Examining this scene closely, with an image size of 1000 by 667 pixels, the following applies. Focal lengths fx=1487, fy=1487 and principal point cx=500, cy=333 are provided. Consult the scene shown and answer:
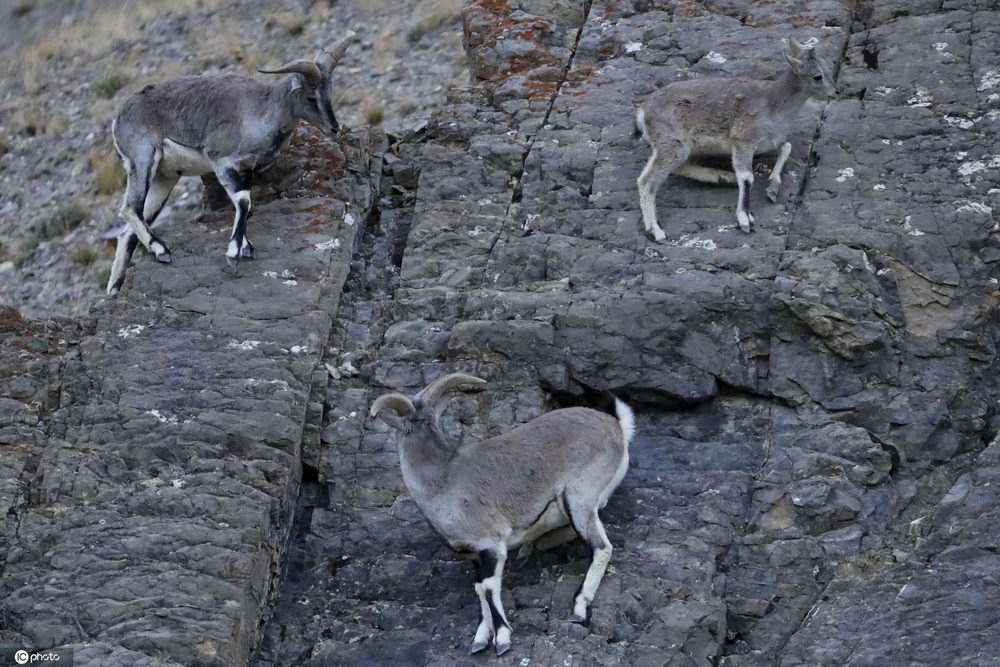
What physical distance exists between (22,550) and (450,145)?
6.07 m

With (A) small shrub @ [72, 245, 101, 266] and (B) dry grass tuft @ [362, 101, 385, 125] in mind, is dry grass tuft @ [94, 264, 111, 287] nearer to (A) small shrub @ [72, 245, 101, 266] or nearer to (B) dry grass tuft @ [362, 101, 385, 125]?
(A) small shrub @ [72, 245, 101, 266]

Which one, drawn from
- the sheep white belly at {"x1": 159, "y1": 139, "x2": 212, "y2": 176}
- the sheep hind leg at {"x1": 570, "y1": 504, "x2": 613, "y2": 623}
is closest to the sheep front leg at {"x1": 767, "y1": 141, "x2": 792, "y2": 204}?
the sheep hind leg at {"x1": 570, "y1": 504, "x2": 613, "y2": 623}

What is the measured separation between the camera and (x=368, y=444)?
1260cm

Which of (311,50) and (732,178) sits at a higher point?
(732,178)

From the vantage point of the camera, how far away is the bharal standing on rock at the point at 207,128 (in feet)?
47.3

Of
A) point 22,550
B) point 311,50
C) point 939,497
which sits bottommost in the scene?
point 311,50

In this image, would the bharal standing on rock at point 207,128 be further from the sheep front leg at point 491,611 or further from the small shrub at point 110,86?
the small shrub at point 110,86

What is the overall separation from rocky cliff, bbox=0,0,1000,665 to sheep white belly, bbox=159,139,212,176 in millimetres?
762

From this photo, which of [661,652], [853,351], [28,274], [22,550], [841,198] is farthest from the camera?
[28,274]

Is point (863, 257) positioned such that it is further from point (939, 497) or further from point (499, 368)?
point (499, 368)

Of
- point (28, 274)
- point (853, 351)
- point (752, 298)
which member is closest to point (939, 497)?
point (853, 351)

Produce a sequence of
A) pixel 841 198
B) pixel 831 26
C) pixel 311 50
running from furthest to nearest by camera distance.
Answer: pixel 311 50
pixel 831 26
pixel 841 198

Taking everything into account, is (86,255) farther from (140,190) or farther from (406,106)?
(140,190)

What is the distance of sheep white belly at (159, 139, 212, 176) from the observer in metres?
14.5
